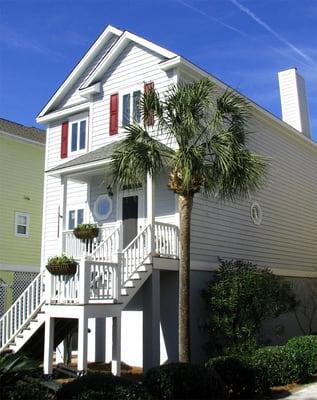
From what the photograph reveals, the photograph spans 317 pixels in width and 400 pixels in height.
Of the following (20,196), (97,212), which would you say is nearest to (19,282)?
(20,196)

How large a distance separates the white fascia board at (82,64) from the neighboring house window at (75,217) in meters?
4.45

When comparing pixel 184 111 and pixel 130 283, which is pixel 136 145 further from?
pixel 130 283


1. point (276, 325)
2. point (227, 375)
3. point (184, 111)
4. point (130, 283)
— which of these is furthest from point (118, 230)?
point (276, 325)

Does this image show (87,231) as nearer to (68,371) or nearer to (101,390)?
(68,371)

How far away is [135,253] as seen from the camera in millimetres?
13695

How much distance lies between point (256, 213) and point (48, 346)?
9.27 metres

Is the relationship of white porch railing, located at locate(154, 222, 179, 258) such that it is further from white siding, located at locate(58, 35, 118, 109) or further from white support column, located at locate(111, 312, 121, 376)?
white siding, located at locate(58, 35, 118, 109)

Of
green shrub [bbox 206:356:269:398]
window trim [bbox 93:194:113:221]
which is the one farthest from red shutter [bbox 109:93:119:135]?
green shrub [bbox 206:356:269:398]

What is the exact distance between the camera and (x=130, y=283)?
13352 mm

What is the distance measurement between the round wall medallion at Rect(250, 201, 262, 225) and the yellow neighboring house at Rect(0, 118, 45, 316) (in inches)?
445

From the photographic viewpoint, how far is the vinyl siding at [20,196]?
23891 millimetres

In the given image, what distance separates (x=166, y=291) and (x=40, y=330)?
3648mm

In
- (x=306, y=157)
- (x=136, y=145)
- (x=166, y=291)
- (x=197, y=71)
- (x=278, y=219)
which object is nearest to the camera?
(x=136, y=145)

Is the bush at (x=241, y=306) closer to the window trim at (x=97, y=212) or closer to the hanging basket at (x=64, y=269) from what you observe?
the hanging basket at (x=64, y=269)
